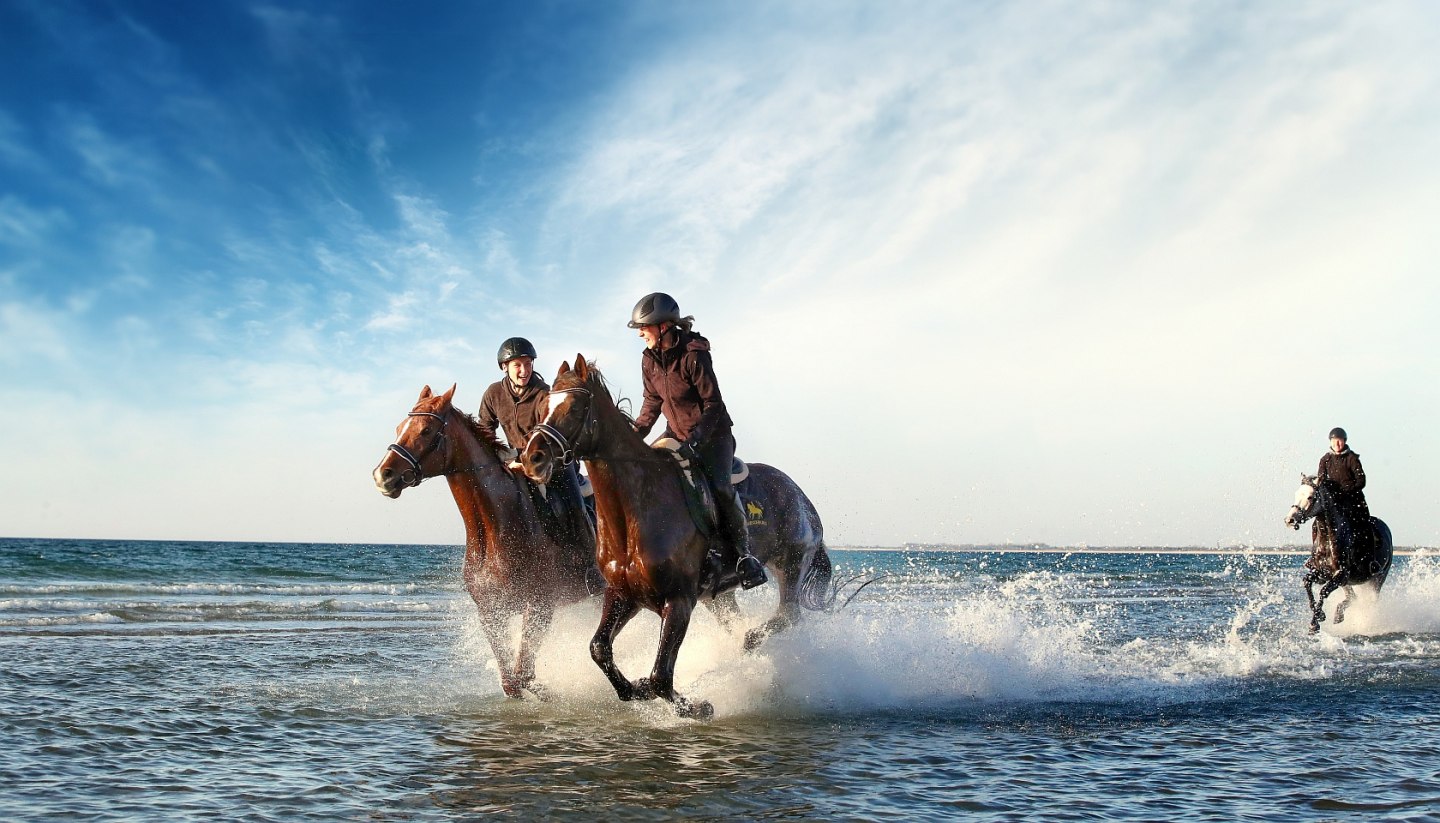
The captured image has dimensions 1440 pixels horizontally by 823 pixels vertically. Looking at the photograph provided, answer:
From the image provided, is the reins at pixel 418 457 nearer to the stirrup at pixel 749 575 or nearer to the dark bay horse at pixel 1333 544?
the stirrup at pixel 749 575

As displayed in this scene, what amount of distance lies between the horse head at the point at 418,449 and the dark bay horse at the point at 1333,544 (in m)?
13.2

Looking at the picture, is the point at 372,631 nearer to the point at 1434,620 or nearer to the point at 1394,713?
the point at 1394,713

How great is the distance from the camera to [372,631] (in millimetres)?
17109

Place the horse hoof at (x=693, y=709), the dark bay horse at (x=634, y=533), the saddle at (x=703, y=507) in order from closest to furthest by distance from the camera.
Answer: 1. the dark bay horse at (x=634, y=533)
2. the horse hoof at (x=693, y=709)
3. the saddle at (x=703, y=507)

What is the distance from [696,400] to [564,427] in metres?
1.57

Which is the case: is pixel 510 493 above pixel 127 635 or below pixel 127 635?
above

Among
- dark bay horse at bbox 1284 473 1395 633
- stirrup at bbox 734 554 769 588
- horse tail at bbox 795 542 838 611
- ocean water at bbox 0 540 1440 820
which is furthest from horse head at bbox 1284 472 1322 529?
stirrup at bbox 734 554 769 588

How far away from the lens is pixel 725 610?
33.5 feet

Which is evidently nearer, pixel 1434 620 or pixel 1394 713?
pixel 1394 713

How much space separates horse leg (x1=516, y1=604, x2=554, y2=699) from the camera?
880cm

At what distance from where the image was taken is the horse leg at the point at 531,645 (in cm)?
880

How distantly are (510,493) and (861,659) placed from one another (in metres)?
3.79

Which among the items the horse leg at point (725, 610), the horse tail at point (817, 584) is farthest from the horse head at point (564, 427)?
the horse tail at point (817, 584)

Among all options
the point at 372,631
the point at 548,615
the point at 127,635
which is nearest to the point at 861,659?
the point at 548,615
